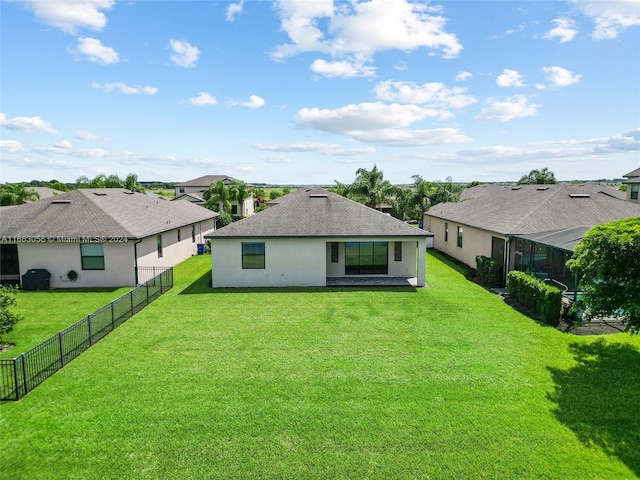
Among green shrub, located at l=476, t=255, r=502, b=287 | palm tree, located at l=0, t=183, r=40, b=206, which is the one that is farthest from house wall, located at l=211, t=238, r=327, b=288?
palm tree, located at l=0, t=183, r=40, b=206

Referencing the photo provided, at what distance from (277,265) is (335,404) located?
1147 centimetres

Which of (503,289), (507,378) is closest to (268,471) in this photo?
(507,378)

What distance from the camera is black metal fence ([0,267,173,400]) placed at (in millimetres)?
9164

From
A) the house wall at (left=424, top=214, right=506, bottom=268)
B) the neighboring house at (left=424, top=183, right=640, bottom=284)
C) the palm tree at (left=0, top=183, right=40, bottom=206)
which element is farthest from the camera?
the palm tree at (left=0, top=183, right=40, bottom=206)

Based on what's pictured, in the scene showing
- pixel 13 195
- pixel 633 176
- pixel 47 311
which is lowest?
pixel 47 311

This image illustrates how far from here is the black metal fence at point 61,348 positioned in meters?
9.16

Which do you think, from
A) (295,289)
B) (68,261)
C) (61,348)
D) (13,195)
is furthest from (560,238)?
(13,195)

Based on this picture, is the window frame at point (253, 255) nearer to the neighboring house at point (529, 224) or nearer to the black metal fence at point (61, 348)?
the black metal fence at point (61, 348)

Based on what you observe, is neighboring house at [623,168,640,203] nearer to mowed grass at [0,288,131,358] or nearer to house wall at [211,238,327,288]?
house wall at [211,238,327,288]

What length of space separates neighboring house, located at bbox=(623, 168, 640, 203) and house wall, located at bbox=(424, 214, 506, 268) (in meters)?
27.1

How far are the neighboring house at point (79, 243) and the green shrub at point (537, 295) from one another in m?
17.8

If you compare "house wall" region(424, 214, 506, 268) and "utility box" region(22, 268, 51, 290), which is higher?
"house wall" region(424, 214, 506, 268)

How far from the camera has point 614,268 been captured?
10.1m

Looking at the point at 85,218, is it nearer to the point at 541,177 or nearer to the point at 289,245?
the point at 289,245
